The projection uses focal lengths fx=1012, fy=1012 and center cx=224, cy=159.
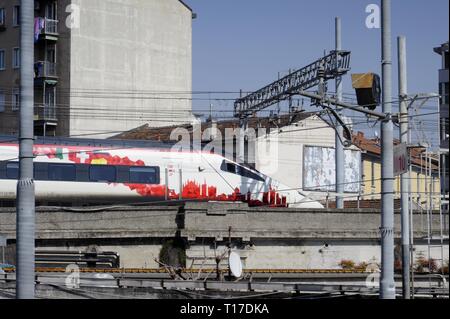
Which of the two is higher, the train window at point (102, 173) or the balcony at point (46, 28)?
the balcony at point (46, 28)

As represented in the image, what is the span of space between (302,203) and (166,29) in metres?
27.7

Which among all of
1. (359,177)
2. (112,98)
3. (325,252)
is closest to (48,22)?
(112,98)

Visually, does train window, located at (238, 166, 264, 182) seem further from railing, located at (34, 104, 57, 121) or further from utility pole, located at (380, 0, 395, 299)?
utility pole, located at (380, 0, 395, 299)

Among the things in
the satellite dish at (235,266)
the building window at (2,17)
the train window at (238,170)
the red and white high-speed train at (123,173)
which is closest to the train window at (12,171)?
the red and white high-speed train at (123,173)

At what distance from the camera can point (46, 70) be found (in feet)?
233

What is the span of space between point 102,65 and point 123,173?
89.2 ft

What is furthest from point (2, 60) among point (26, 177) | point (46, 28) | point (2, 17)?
point (26, 177)

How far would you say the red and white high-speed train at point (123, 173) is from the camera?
44125 mm

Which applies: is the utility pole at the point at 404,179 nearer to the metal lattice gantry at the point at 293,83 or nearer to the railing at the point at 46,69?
the metal lattice gantry at the point at 293,83

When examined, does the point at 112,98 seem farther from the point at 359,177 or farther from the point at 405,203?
the point at 405,203

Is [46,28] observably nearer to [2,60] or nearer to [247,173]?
[2,60]

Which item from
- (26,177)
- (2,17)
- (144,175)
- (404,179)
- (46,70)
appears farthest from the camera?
(2,17)

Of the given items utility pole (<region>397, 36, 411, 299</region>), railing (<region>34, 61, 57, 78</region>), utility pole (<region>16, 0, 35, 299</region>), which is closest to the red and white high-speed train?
utility pole (<region>397, 36, 411, 299</region>)

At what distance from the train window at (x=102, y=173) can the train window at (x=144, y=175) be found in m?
0.88
